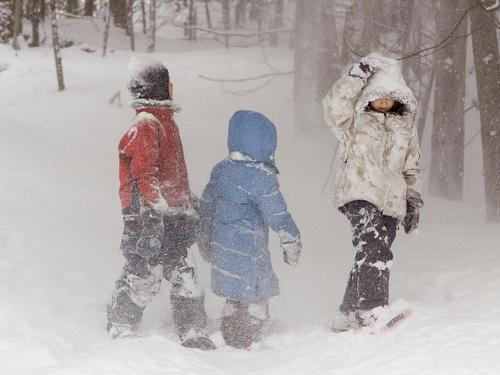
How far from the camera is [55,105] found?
11.4m

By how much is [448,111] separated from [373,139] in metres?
6.11

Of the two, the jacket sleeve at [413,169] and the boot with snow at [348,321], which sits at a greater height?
the jacket sleeve at [413,169]

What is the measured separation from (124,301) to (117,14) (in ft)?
68.2

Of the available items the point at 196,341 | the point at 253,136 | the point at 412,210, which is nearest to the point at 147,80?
the point at 253,136

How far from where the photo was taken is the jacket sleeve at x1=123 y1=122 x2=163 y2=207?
4.43m

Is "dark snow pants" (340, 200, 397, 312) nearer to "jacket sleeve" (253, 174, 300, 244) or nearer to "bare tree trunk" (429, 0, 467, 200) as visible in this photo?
"jacket sleeve" (253, 174, 300, 244)

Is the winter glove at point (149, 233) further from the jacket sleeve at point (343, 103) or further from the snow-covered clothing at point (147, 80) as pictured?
the jacket sleeve at point (343, 103)

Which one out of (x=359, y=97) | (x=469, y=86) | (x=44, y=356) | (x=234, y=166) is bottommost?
(x=469, y=86)

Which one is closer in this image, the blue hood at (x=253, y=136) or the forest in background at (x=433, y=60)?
the blue hood at (x=253, y=136)

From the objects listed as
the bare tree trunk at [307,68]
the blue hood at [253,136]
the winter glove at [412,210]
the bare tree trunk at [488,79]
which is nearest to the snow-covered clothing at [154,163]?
the blue hood at [253,136]

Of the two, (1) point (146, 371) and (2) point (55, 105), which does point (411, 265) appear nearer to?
(1) point (146, 371)

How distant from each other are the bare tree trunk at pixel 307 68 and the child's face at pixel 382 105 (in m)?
7.40

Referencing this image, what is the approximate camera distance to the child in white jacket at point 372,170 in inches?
177

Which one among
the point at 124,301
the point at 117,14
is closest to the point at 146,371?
the point at 124,301
